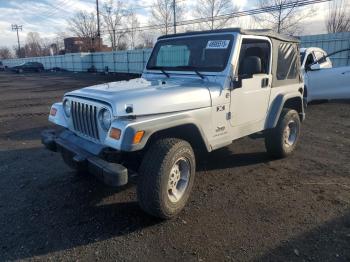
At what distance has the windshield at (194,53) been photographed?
431 centimetres

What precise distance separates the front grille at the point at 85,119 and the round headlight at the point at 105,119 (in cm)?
12

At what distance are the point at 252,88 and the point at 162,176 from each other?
2.06m

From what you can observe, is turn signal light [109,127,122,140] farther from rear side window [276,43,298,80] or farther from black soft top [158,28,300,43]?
rear side window [276,43,298,80]

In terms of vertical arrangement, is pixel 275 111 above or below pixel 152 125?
below

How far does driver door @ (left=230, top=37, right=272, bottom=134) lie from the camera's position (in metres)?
4.36

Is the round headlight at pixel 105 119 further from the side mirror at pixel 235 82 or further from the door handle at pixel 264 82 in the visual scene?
the door handle at pixel 264 82

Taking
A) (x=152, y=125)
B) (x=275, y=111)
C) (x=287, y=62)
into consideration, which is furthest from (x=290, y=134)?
(x=152, y=125)

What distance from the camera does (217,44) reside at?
438cm

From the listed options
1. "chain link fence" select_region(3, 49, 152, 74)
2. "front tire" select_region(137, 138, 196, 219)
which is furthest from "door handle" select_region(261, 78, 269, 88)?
"chain link fence" select_region(3, 49, 152, 74)

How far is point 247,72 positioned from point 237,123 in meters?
0.71

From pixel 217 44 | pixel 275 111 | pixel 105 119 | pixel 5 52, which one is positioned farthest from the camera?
pixel 5 52

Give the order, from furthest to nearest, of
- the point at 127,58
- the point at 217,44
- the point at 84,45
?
1. the point at 84,45
2. the point at 127,58
3. the point at 217,44

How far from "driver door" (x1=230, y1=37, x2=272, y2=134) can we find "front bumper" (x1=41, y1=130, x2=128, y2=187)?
1.89 meters

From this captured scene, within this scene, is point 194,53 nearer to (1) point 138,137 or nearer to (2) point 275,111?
(2) point 275,111
